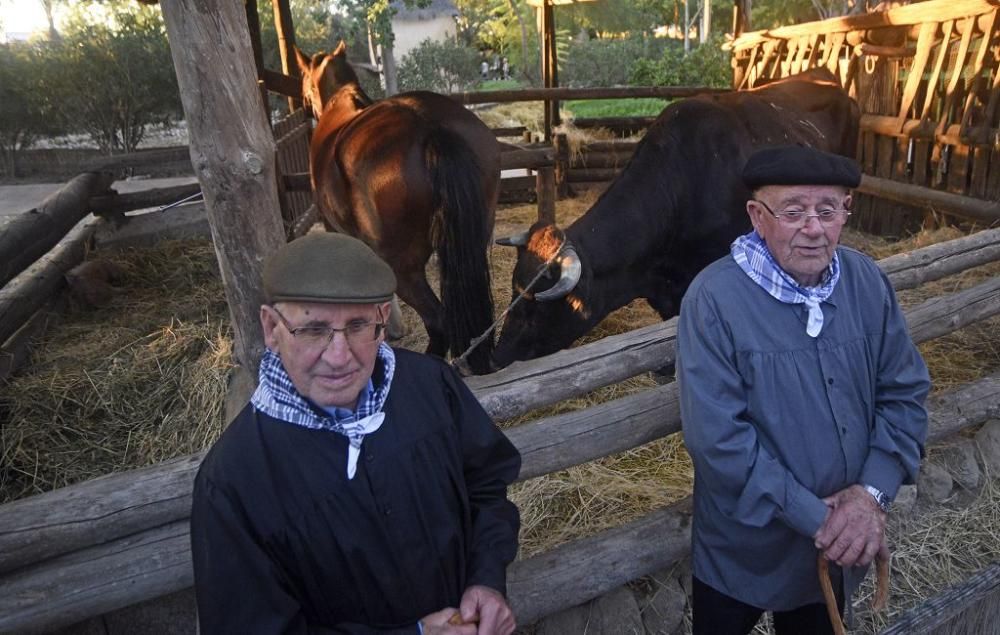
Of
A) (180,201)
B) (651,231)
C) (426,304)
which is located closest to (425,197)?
(426,304)

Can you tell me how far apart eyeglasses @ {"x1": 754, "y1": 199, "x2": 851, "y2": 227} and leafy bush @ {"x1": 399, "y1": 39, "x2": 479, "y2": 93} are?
89.8ft

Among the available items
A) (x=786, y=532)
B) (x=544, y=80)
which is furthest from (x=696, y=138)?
(x=544, y=80)

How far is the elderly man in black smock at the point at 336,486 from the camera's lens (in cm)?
144

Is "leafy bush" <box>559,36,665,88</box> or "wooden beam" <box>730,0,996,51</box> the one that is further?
"leafy bush" <box>559,36,665,88</box>

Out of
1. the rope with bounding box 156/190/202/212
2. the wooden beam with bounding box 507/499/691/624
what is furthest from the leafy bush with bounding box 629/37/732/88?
the wooden beam with bounding box 507/499/691/624

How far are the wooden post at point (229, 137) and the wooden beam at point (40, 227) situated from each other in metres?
2.66

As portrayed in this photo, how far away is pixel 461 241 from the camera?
4270mm

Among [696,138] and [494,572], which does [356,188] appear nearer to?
[696,138]

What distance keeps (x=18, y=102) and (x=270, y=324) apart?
18.7 meters

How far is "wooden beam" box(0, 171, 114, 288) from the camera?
4.76m

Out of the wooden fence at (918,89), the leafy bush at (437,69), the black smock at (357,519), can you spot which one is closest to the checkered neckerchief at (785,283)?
the black smock at (357,519)

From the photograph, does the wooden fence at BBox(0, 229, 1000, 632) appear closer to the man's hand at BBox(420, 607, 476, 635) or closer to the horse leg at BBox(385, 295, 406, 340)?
the man's hand at BBox(420, 607, 476, 635)

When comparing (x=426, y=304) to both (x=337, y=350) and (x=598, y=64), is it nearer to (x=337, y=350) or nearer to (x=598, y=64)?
(x=337, y=350)

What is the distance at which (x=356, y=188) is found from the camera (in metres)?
4.89
